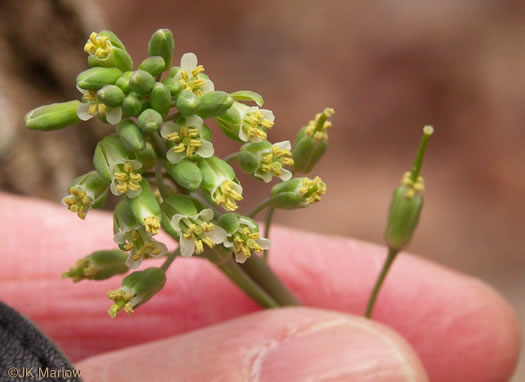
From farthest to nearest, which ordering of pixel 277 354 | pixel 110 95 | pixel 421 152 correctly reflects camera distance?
pixel 277 354, pixel 421 152, pixel 110 95

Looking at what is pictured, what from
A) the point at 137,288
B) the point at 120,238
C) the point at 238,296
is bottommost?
the point at 238,296

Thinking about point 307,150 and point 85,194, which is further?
point 307,150

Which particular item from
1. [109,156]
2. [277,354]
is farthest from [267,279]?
[109,156]

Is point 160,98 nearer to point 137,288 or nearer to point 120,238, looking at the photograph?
point 120,238

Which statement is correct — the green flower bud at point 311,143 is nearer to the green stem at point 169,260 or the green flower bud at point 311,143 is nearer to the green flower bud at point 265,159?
the green flower bud at point 265,159

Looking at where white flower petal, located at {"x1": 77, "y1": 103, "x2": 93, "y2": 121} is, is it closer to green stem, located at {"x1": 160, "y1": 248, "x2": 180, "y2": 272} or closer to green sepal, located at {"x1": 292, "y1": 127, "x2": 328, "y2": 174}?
green stem, located at {"x1": 160, "y1": 248, "x2": 180, "y2": 272}

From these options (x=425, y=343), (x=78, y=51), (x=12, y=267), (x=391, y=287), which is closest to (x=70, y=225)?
(x=12, y=267)

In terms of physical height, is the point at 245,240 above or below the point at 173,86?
below
